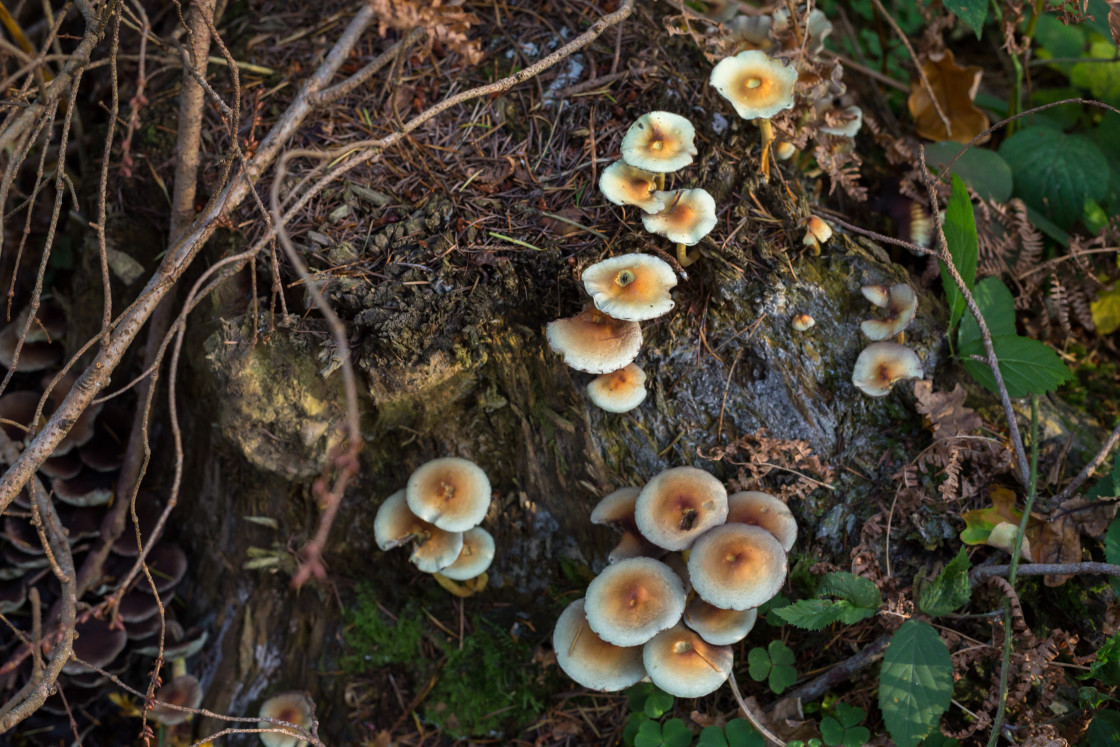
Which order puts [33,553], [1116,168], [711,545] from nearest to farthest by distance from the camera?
[711,545]
[33,553]
[1116,168]

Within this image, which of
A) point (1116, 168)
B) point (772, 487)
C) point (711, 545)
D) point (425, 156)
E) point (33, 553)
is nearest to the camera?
point (711, 545)

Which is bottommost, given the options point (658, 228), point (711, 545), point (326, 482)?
point (326, 482)

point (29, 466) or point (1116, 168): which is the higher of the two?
point (29, 466)

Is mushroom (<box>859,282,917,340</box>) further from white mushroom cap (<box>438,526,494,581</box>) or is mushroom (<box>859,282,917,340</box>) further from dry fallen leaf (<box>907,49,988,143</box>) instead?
white mushroom cap (<box>438,526,494,581</box>)

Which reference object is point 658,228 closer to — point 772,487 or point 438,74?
point 772,487

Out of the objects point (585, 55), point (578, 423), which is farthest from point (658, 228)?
point (585, 55)

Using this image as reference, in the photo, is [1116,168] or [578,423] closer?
[578,423]

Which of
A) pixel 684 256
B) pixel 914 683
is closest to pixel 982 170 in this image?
pixel 684 256
